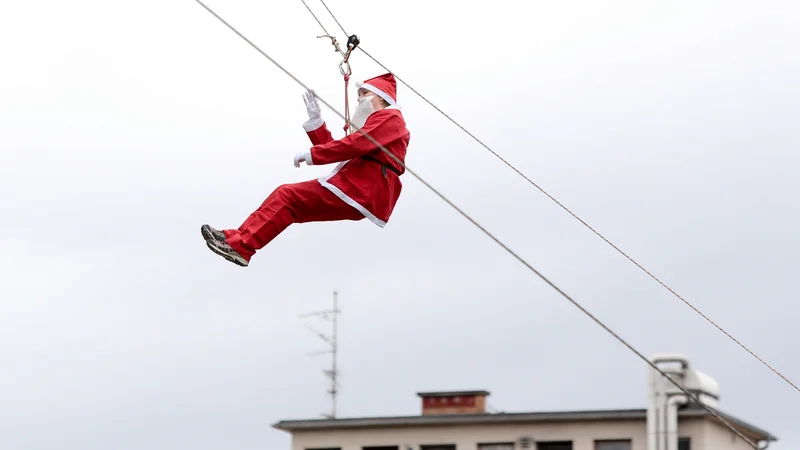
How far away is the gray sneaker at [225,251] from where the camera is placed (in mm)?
11852

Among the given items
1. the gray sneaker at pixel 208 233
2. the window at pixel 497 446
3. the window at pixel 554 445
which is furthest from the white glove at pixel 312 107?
the window at pixel 497 446

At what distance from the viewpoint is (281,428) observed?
42.7 metres

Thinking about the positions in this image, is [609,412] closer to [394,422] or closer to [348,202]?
[394,422]

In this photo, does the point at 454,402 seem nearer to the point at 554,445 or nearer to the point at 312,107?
the point at 554,445

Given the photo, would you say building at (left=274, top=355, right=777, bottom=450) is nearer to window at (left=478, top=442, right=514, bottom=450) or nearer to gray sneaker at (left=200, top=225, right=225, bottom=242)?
window at (left=478, top=442, right=514, bottom=450)

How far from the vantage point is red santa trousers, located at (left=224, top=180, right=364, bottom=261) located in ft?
39.3

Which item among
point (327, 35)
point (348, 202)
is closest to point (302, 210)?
point (348, 202)

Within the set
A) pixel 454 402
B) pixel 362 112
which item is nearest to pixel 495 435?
pixel 454 402

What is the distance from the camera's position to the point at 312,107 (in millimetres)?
12430

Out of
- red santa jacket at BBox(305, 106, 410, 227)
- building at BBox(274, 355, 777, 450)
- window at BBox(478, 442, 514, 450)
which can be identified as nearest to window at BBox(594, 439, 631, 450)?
building at BBox(274, 355, 777, 450)

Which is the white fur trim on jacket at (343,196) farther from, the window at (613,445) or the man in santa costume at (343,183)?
the window at (613,445)

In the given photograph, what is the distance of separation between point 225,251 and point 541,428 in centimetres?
2813

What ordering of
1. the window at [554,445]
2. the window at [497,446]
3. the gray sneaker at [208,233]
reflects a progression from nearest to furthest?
1. the gray sneaker at [208,233]
2. the window at [554,445]
3. the window at [497,446]

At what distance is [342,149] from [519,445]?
28.4 meters
